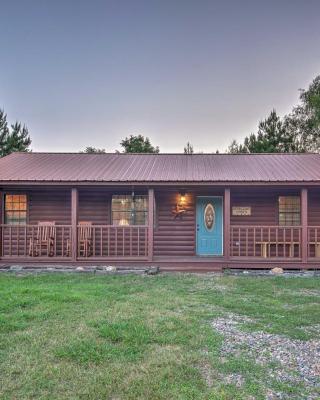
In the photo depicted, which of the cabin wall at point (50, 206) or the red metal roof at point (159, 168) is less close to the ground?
the red metal roof at point (159, 168)

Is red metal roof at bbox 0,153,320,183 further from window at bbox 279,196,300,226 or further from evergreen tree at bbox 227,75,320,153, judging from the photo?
evergreen tree at bbox 227,75,320,153

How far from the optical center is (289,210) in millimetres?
11352

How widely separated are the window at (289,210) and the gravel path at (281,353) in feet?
24.0

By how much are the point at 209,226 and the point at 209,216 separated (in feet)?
1.15

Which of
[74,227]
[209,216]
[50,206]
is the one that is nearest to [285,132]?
[209,216]

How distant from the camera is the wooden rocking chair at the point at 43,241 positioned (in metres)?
10.2

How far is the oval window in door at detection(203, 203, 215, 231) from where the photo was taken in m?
11.6

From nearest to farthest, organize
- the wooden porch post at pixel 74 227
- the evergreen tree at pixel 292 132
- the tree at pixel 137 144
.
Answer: the wooden porch post at pixel 74 227 → the evergreen tree at pixel 292 132 → the tree at pixel 137 144

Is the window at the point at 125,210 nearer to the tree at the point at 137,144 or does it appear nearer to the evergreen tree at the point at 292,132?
the evergreen tree at the point at 292,132

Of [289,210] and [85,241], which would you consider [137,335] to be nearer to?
[85,241]

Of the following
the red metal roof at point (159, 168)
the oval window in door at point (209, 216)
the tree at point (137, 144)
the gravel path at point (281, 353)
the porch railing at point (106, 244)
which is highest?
the tree at point (137, 144)

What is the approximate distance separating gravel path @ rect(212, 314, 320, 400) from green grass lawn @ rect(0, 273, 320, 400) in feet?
0.38

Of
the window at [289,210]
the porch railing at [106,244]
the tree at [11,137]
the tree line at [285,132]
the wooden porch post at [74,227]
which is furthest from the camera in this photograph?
the tree at [11,137]

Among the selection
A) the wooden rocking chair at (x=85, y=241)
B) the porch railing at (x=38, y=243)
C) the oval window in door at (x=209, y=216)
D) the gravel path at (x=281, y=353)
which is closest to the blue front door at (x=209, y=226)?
the oval window in door at (x=209, y=216)
